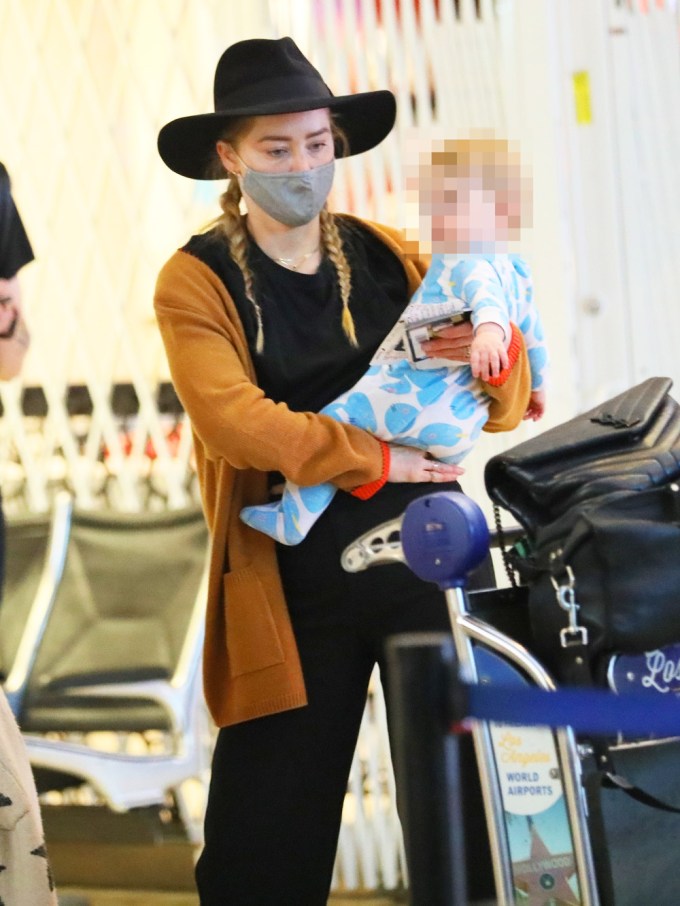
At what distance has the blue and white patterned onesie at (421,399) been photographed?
1.54 metres

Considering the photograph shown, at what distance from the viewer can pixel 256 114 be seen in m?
1.54

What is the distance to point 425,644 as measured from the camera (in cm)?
100

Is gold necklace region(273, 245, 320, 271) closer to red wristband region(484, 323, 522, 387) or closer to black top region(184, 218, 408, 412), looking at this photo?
black top region(184, 218, 408, 412)

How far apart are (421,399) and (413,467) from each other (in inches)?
3.2

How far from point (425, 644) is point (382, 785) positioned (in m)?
2.05

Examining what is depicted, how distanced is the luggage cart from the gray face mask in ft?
1.46

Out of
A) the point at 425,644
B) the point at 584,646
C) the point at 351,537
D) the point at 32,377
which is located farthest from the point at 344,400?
the point at 32,377

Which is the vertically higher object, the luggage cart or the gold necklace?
the gold necklace

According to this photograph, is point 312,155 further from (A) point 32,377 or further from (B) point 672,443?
(A) point 32,377

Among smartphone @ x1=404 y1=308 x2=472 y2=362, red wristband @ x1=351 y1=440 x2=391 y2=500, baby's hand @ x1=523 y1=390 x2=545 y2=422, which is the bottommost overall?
red wristband @ x1=351 y1=440 x2=391 y2=500

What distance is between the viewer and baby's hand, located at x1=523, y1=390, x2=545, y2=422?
67.5 inches

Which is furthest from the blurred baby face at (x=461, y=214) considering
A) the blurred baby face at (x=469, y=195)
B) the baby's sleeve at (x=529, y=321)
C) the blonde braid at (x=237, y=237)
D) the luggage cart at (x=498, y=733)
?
the luggage cart at (x=498, y=733)

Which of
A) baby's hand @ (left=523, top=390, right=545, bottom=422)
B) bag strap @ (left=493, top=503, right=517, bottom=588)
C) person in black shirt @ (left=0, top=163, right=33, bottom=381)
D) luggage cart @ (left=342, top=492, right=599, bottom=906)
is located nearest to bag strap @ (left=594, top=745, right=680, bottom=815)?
luggage cart @ (left=342, top=492, right=599, bottom=906)

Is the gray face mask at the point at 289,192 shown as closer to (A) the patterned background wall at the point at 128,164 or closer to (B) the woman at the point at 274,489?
(B) the woman at the point at 274,489
